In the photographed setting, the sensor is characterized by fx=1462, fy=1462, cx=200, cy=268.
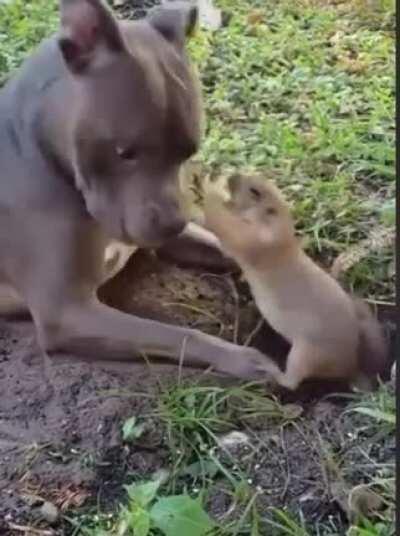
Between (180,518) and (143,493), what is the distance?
0.10 metres

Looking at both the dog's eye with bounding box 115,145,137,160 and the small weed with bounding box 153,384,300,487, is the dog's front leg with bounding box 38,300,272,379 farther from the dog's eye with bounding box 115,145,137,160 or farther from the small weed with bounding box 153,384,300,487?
the dog's eye with bounding box 115,145,137,160

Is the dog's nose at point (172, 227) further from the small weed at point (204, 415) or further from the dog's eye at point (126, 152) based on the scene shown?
the small weed at point (204, 415)

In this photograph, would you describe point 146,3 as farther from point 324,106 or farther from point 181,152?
point 181,152

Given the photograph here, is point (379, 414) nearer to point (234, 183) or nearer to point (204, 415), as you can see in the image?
point (204, 415)

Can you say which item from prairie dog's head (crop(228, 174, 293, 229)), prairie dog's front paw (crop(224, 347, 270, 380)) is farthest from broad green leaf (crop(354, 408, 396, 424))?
prairie dog's head (crop(228, 174, 293, 229))

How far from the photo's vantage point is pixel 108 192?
2242mm

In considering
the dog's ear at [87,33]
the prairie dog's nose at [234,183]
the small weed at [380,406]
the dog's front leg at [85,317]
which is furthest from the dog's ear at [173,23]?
the small weed at [380,406]

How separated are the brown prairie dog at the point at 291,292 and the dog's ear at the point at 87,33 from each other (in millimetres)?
289

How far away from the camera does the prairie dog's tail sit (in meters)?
2.31

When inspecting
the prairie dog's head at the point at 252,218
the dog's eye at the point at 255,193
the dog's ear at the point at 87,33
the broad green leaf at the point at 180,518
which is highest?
the dog's ear at the point at 87,33

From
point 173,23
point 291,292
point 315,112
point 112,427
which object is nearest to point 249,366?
point 291,292

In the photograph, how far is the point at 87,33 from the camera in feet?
7.19

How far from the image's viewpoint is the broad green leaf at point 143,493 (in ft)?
6.51

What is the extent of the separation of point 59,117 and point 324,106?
968mm
